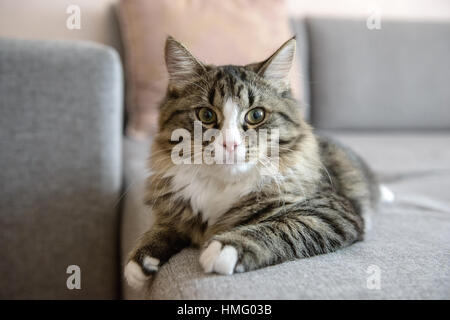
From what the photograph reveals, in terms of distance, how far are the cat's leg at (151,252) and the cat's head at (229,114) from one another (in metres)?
0.18

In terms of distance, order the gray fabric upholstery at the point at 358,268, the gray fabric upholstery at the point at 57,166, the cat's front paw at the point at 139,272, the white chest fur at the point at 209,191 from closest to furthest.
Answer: the gray fabric upholstery at the point at 358,268 < the cat's front paw at the point at 139,272 < the white chest fur at the point at 209,191 < the gray fabric upholstery at the point at 57,166

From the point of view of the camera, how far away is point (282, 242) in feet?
2.56

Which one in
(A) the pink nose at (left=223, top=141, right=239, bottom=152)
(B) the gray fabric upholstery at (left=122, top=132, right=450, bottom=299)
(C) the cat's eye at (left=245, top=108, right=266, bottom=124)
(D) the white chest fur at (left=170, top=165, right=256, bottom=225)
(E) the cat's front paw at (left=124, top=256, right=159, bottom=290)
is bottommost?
(E) the cat's front paw at (left=124, top=256, right=159, bottom=290)

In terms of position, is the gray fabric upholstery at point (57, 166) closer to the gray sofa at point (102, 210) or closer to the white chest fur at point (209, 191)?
the gray sofa at point (102, 210)

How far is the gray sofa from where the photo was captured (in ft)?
2.29

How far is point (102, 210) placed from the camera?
1316mm

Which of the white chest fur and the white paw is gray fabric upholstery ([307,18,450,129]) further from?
the white paw

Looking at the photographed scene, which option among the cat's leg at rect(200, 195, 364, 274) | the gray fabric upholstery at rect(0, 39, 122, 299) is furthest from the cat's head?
the gray fabric upholstery at rect(0, 39, 122, 299)

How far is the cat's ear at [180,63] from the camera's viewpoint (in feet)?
3.19

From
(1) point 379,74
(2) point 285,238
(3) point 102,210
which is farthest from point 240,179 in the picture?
(1) point 379,74

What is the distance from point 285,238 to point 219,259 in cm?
16

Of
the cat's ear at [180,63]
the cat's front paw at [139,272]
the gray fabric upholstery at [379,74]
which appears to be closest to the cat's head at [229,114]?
the cat's ear at [180,63]

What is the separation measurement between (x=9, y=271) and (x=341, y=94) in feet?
5.77
